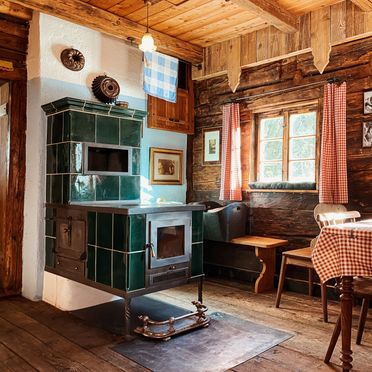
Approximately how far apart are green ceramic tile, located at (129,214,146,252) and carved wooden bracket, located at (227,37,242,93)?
228 centimetres

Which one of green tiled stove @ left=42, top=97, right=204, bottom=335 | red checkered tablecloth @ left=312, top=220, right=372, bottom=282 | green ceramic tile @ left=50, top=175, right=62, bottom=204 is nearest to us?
Result: red checkered tablecloth @ left=312, top=220, right=372, bottom=282

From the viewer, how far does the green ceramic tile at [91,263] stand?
2.86m

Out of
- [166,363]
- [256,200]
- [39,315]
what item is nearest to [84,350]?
[166,363]

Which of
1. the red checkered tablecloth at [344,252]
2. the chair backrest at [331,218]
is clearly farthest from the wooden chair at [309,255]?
the red checkered tablecloth at [344,252]

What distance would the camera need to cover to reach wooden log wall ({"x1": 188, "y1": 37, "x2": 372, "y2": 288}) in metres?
3.41

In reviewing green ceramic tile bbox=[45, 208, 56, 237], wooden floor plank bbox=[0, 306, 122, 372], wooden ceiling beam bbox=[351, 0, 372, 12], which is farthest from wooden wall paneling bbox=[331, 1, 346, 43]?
wooden floor plank bbox=[0, 306, 122, 372]

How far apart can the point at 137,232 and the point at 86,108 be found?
120 centimetres

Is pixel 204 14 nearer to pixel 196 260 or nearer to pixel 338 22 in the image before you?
pixel 338 22

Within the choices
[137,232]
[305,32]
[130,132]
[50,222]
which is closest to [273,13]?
[305,32]

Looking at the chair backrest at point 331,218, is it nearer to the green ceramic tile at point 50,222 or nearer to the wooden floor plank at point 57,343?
the wooden floor plank at point 57,343

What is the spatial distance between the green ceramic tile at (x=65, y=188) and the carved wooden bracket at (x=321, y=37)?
2497 millimetres

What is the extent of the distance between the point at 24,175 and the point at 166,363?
2.20m

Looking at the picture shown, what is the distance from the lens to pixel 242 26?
396cm

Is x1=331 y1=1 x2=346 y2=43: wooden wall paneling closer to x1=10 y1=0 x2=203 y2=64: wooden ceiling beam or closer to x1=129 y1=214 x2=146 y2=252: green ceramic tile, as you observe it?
x1=10 y1=0 x2=203 y2=64: wooden ceiling beam
